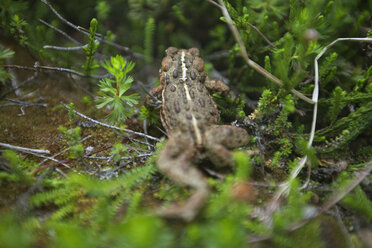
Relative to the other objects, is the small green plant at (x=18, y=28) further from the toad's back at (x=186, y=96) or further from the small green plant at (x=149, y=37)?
the toad's back at (x=186, y=96)

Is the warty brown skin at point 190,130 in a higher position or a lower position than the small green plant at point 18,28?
lower

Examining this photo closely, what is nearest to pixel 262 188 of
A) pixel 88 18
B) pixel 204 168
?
pixel 204 168

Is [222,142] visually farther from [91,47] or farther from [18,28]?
[18,28]

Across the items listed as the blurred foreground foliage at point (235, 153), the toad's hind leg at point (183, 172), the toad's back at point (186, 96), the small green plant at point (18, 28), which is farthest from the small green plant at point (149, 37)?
the toad's hind leg at point (183, 172)

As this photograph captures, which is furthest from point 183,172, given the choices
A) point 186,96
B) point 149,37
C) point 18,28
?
point 18,28

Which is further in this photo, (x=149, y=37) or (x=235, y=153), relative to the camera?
(x=149, y=37)

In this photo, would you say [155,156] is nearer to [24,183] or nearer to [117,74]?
[117,74]
